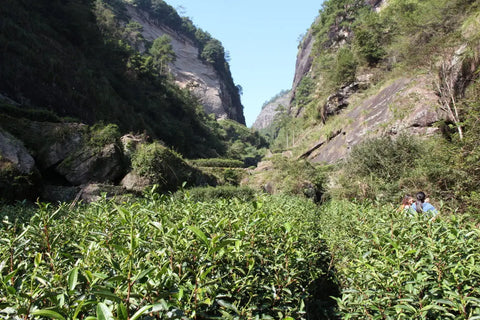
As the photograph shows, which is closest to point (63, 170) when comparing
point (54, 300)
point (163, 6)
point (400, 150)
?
point (54, 300)

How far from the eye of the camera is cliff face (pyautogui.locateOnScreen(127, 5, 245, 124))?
236 feet

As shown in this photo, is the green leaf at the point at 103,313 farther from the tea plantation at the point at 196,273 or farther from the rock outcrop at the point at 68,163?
the rock outcrop at the point at 68,163

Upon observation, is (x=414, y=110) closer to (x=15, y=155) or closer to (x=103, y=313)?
(x=103, y=313)

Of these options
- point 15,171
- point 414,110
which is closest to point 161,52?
point 414,110

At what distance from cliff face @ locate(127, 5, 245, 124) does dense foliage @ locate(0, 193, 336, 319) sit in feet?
235

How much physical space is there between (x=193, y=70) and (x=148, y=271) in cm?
8321

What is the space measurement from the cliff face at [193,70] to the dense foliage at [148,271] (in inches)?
2825

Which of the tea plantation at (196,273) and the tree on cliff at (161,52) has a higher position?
the tree on cliff at (161,52)

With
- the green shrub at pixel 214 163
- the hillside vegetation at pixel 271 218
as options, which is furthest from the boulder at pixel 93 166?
the green shrub at pixel 214 163

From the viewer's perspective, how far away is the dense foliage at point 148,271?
3.35 feet

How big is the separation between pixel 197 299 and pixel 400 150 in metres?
11.8

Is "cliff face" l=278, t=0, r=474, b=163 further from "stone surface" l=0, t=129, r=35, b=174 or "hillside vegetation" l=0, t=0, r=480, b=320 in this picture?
"stone surface" l=0, t=129, r=35, b=174

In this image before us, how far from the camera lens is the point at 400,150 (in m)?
10.8

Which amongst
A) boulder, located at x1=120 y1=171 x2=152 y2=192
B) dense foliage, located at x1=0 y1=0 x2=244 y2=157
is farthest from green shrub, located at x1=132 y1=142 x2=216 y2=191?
dense foliage, located at x1=0 y1=0 x2=244 y2=157
